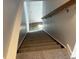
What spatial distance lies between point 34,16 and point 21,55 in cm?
775

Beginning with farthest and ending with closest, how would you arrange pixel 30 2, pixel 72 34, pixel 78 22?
1. pixel 30 2
2. pixel 72 34
3. pixel 78 22

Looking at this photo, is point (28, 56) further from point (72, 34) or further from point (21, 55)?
point (72, 34)

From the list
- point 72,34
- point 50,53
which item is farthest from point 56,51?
point 72,34

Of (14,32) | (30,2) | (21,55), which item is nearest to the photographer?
(14,32)

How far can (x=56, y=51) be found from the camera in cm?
303

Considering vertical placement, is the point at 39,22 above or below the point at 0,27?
below

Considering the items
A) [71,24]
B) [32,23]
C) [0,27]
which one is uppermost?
[0,27]

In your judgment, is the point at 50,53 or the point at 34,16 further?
the point at 34,16

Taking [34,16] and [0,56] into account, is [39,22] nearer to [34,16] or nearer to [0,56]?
[34,16]

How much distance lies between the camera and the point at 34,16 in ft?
34.3

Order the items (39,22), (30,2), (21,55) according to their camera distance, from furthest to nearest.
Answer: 1. (39,22)
2. (30,2)
3. (21,55)

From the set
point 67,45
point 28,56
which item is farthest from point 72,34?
point 28,56

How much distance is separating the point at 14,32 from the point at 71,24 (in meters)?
1.13

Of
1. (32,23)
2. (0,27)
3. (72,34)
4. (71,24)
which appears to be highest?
(0,27)
